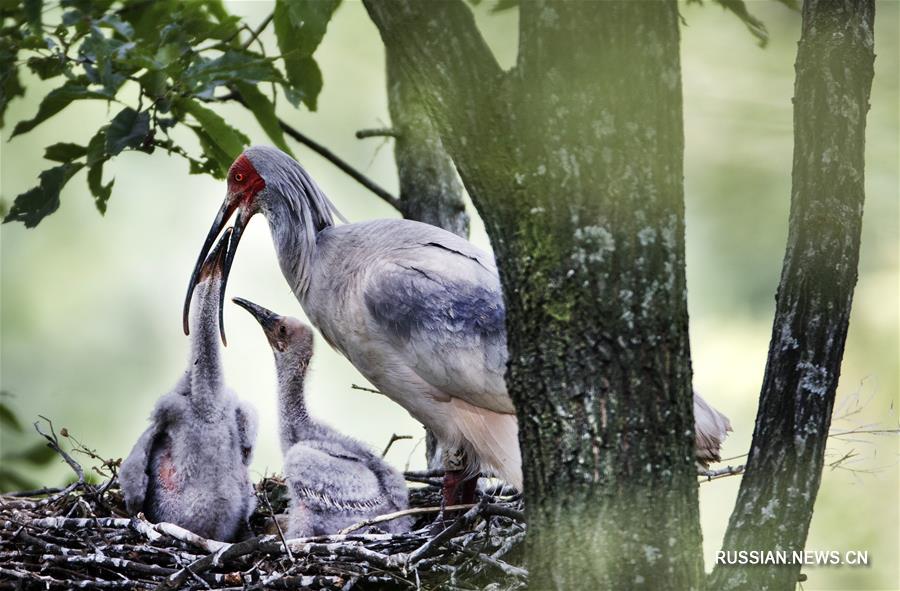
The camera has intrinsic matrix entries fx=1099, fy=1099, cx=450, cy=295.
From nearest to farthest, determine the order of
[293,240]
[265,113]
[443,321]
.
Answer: [265,113], [443,321], [293,240]

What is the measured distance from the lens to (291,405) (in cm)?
530

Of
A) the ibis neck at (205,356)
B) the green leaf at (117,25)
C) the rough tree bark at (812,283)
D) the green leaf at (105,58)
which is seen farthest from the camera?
the ibis neck at (205,356)

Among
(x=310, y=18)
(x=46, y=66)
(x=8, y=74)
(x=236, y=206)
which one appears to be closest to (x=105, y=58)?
(x=46, y=66)

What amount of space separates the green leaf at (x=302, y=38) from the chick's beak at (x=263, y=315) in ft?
3.82

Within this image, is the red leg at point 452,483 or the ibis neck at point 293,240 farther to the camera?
the ibis neck at point 293,240

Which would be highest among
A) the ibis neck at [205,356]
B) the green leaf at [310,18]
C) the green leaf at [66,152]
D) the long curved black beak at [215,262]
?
the green leaf at [310,18]

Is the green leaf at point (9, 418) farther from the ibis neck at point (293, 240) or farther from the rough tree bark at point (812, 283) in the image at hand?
the rough tree bark at point (812, 283)

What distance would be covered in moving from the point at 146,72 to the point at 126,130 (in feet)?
0.98

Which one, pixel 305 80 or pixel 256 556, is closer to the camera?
pixel 256 556

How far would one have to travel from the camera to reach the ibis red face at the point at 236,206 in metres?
5.54

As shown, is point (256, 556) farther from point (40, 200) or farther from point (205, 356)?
point (40, 200)

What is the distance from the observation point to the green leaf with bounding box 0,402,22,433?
4707 mm

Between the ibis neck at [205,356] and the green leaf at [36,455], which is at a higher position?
the ibis neck at [205,356]

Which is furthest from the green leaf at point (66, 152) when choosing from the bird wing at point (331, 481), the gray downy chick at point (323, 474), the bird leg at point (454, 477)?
the bird leg at point (454, 477)
